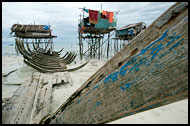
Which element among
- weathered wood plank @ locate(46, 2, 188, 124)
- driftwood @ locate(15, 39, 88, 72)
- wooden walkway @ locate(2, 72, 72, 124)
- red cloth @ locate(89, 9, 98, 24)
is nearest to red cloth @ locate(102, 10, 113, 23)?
red cloth @ locate(89, 9, 98, 24)

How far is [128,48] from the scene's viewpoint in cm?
62

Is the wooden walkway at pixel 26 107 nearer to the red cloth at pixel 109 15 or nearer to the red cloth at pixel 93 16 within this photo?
the red cloth at pixel 93 16

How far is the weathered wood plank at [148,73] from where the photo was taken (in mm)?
452

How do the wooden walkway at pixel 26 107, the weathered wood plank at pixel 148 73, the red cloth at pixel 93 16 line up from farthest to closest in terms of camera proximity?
the red cloth at pixel 93 16, the wooden walkway at pixel 26 107, the weathered wood plank at pixel 148 73

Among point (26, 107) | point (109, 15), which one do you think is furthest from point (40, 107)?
point (109, 15)

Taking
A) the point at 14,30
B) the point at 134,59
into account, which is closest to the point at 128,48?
the point at 134,59

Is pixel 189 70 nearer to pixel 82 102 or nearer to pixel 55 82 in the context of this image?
pixel 82 102

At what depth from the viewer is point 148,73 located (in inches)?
20.8

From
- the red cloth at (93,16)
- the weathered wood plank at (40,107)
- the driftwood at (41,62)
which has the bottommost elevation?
the weathered wood plank at (40,107)

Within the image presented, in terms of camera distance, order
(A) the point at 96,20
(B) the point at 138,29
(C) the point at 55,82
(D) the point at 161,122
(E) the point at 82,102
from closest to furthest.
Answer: (E) the point at 82,102, (D) the point at 161,122, (C) the point at 55,82, (A) the point at 96,20, (B) the point at 138,29

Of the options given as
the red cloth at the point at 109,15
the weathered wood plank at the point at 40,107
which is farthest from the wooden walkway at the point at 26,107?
the red cloth at the point at 109,15

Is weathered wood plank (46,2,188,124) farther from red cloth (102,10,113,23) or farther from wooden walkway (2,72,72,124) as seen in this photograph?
red cloth (102,10,113,23)

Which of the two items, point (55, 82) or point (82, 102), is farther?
point (55, 82)

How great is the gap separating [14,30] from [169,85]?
22221 millimetres
